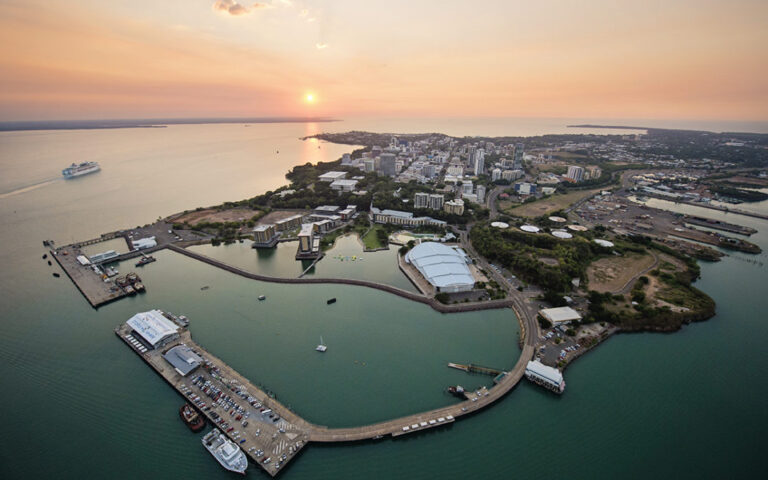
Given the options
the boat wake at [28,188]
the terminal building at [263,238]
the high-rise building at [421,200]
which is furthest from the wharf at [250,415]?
the boat wake at [28,188]

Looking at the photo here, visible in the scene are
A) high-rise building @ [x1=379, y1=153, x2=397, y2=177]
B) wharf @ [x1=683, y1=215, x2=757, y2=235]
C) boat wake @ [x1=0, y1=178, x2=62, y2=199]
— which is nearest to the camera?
wharf @ [x1=683, y1=215, x2=757, y2=235]

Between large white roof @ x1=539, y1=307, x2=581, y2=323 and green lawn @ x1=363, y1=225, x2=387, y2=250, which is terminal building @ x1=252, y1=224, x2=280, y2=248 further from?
large white roof @ x1=539, y1=307, x2=581, y2=323

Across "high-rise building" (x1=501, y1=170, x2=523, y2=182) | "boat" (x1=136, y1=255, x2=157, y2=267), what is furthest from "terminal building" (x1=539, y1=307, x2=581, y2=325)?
"high-rise building" (x1=501, y1=170, x2=523, y2=182)

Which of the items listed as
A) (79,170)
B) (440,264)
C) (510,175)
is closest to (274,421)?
(440,264)

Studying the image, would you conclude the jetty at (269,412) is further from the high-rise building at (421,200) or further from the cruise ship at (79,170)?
the cruise ship at (79,170)

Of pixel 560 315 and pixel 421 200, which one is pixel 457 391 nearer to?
pixel 560 315

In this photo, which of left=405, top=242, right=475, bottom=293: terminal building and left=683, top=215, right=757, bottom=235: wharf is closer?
left=405, top=242, right=475, bottom=293: terminal building

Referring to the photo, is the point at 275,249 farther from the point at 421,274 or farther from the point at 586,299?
the point at 586,299
